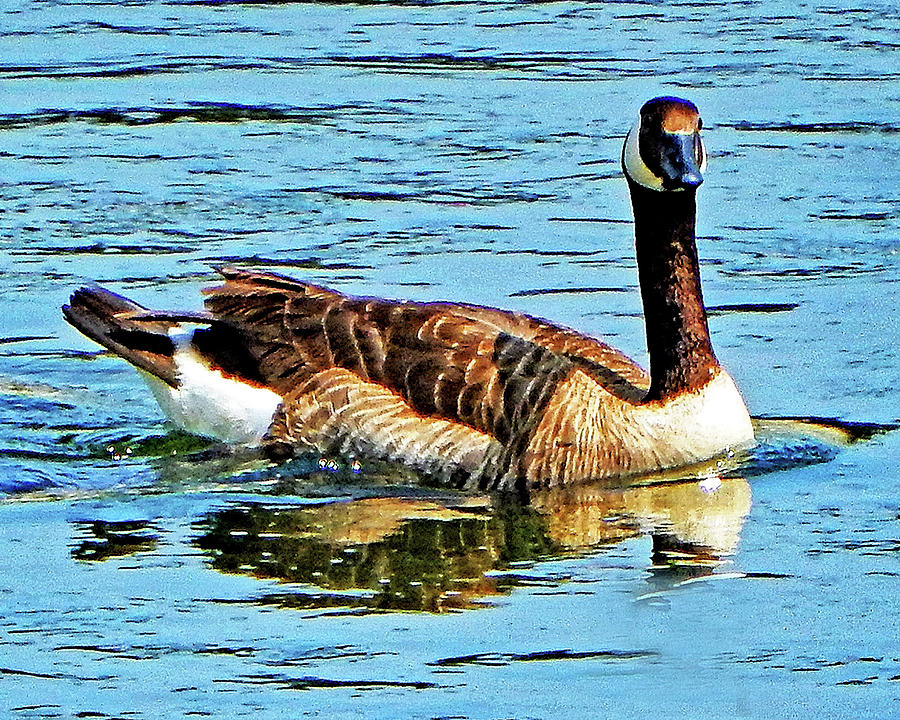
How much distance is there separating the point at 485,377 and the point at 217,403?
1.51m

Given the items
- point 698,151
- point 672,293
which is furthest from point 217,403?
point 698,151

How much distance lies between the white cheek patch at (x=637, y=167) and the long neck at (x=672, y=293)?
0.17 feet

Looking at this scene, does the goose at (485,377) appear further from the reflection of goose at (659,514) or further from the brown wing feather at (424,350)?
the reflection of goose at (659,514)

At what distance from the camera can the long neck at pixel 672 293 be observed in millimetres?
9922

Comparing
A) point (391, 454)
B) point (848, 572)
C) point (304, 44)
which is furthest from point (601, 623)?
point (304, 44)

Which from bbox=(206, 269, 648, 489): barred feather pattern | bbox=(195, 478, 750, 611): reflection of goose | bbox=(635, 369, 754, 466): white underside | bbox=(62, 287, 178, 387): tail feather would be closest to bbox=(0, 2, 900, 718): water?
bbox=(195, 478, 750, 611): reflection of goose

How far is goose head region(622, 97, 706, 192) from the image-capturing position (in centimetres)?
960

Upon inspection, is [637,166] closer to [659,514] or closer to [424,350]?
[424,350]

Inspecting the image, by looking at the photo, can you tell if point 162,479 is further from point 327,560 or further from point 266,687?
point 266,687

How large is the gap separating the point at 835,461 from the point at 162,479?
10.6 ft

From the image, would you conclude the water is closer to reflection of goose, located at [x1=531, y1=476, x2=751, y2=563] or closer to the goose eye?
reflection of goose, located at [x1=531, y1=476, x2=751, y2=563]

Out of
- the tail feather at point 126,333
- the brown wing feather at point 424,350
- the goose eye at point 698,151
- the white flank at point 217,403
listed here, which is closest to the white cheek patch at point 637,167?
the goose eye at point 698,151

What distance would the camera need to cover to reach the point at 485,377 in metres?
9.75

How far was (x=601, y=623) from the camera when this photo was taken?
7.55 meters
